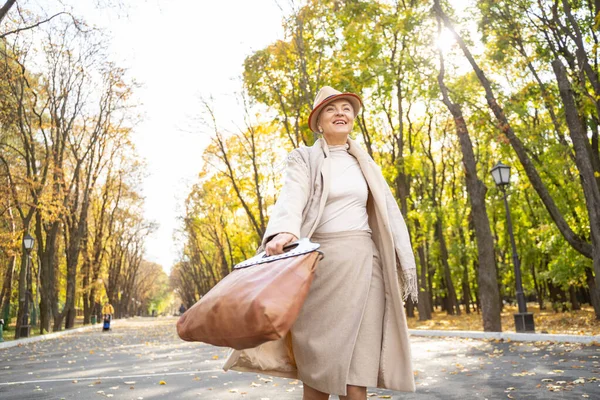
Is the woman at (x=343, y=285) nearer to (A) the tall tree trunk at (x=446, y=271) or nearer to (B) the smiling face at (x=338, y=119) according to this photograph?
(B) the smiling face at (x=338, y=119)

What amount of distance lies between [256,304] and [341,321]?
75 cm

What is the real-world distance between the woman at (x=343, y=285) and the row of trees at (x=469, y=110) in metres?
8.75

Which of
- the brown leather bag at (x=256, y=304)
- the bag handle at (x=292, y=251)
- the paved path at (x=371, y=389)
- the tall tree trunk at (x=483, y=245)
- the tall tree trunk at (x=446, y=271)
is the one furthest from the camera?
the tall tree trunk at (x=446, y=271)

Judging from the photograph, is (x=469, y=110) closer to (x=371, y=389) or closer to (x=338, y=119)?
(x=371, y=389)

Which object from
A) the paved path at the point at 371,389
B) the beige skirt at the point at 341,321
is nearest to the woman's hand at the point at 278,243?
the beige skirt at the point at 341,321

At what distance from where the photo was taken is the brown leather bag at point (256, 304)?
2188mm

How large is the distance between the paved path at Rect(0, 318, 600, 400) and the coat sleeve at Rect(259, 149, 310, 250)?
3.22 meters

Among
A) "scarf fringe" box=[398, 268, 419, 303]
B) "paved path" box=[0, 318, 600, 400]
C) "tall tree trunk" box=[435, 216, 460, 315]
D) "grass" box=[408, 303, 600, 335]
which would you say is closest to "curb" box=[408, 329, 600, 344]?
"paved path" box=[0, 318, 600, 400]

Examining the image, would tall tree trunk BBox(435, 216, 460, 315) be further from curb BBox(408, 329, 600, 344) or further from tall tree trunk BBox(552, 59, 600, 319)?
tall tree trunk BBox(552, 59, 600, 319)

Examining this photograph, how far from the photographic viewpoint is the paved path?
5617mm

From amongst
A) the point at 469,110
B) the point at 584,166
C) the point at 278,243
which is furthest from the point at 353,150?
the point at 469,110

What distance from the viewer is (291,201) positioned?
292 centimetres

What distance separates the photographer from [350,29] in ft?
55.2

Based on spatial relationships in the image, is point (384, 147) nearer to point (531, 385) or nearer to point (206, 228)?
point (206, 228)
